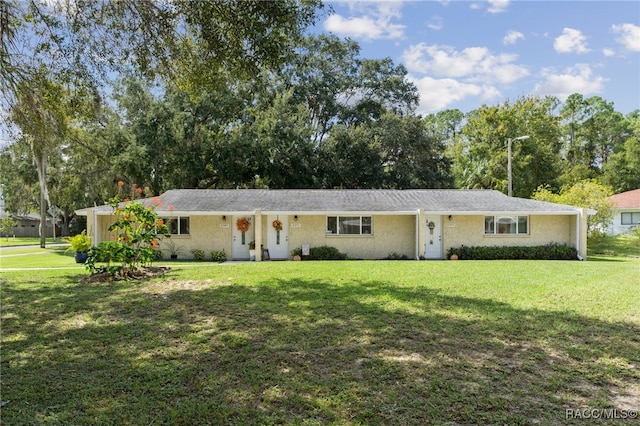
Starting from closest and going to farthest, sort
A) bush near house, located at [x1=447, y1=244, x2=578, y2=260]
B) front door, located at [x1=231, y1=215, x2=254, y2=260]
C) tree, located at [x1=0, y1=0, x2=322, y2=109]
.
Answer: tree, located at [x1=0, y1=0, x2=322, y2=109]
bush near house, located at [x1=447, y1=244, x2=578, y2=260]
front door, located at [x1=231, y1=215, x2=254, y2=260]

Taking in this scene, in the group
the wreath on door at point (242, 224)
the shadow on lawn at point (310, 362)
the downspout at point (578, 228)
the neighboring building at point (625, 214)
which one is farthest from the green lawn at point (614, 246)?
the shadow on lawn at point (310, 362)

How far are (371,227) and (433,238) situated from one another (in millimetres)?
2925

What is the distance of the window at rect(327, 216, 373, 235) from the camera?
19.2 meters

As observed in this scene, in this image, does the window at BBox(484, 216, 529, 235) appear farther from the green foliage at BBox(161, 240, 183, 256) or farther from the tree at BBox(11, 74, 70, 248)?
the tree at BBox(11, 74, 70, 248)

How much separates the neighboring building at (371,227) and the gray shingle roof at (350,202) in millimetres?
46

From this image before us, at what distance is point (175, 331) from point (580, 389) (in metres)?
5.32

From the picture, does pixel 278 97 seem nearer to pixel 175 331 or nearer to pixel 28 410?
pixel 175 331

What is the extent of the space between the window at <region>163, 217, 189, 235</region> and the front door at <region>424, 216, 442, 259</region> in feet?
36.5

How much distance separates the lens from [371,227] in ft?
63.5

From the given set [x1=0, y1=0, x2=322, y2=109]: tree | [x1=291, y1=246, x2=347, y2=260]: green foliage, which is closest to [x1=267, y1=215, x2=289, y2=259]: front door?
[x1=291, y1=246, x2=347, y2=260]: green foliage

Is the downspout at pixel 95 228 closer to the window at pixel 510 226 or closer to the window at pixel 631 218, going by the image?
the window at pixel 510 226

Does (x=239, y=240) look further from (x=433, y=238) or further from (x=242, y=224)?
(x=433, y=238)

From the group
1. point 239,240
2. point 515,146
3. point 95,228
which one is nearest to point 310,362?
point 239,240

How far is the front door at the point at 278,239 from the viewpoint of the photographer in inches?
747
